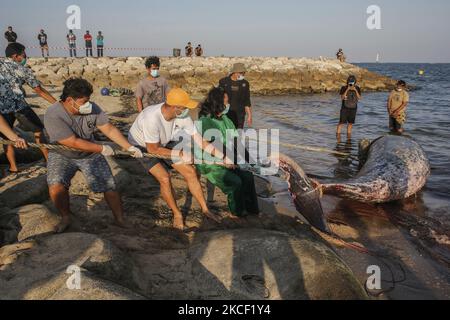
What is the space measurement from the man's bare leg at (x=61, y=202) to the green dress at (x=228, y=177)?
1756 millimetres

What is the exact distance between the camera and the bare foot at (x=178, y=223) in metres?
4.40

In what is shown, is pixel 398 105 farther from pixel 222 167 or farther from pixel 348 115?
pixel 222 167

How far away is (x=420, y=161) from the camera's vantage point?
22.8ft

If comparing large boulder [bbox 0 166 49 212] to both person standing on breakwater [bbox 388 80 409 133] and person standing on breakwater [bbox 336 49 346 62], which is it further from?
person standing on breakwater [bbox 336 49 346 62]

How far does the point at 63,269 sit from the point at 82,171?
1508mm

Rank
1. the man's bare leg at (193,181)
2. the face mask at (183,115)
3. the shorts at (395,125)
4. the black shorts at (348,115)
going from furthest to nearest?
1. the shorts at (395,125)
2. the black shorts at (348,115)
3. the man's bare leg at (193,181)
4. the face mask at (183,115)

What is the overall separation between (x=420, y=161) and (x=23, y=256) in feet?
23.5

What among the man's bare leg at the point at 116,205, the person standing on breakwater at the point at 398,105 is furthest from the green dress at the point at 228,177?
the person standing on breakwater at the point at 398,105

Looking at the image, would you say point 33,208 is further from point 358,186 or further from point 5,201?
point 358,186

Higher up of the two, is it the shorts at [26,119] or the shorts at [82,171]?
the shorts at [26,119]

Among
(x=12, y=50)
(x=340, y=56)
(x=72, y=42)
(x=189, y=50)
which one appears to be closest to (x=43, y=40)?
(x=72, y=42)

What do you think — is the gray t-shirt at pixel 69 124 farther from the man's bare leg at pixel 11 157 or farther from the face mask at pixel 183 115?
the man's bare leg at pixel 11 157

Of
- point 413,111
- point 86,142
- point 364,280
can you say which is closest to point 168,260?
→ point 86,142

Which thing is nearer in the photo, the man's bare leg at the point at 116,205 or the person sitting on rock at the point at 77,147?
the person sitting on rock at the point at 77,147
